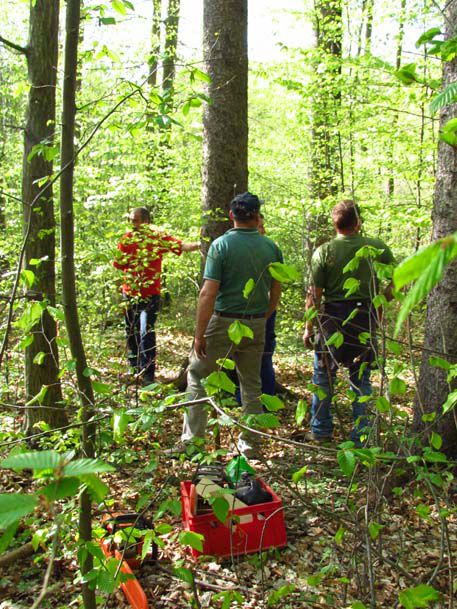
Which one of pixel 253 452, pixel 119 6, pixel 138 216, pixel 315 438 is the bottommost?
pixel 315 438

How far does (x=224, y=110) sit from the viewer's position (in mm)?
4480

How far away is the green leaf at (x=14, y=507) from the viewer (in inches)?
28.3

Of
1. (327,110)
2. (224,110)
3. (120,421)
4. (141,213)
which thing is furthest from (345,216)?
(327,110)

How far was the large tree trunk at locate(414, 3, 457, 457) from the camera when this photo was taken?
9.86 ft

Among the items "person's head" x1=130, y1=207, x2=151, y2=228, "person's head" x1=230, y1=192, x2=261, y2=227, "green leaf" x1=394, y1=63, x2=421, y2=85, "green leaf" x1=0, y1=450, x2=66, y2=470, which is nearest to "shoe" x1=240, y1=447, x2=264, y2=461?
"green leaf" x1=0, y1=450, x2=66, y2=470

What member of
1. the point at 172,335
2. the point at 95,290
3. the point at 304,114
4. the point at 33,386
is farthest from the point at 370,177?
the point at 33,386

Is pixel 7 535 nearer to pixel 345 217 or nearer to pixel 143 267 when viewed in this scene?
pixel 345 217

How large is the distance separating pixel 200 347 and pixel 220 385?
1.93 metres

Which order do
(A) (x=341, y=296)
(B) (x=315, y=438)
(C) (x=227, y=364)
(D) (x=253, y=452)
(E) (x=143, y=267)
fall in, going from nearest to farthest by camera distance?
(C) (x=227, y=364), (D) (x=253, y=452), (A) (x=341, y=296), (B) (x=315, y=438), (E) (x=143, y=267)

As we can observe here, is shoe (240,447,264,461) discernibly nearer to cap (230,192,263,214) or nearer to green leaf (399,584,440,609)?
green leaf (399,584,440,609)

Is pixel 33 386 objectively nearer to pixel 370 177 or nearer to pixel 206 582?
pixel 206 582

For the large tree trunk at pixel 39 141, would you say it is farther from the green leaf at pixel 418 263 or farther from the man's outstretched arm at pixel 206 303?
the green leaf at pixel 418 263

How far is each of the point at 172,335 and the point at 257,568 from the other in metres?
6.21

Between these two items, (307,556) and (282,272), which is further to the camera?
(307,556)
